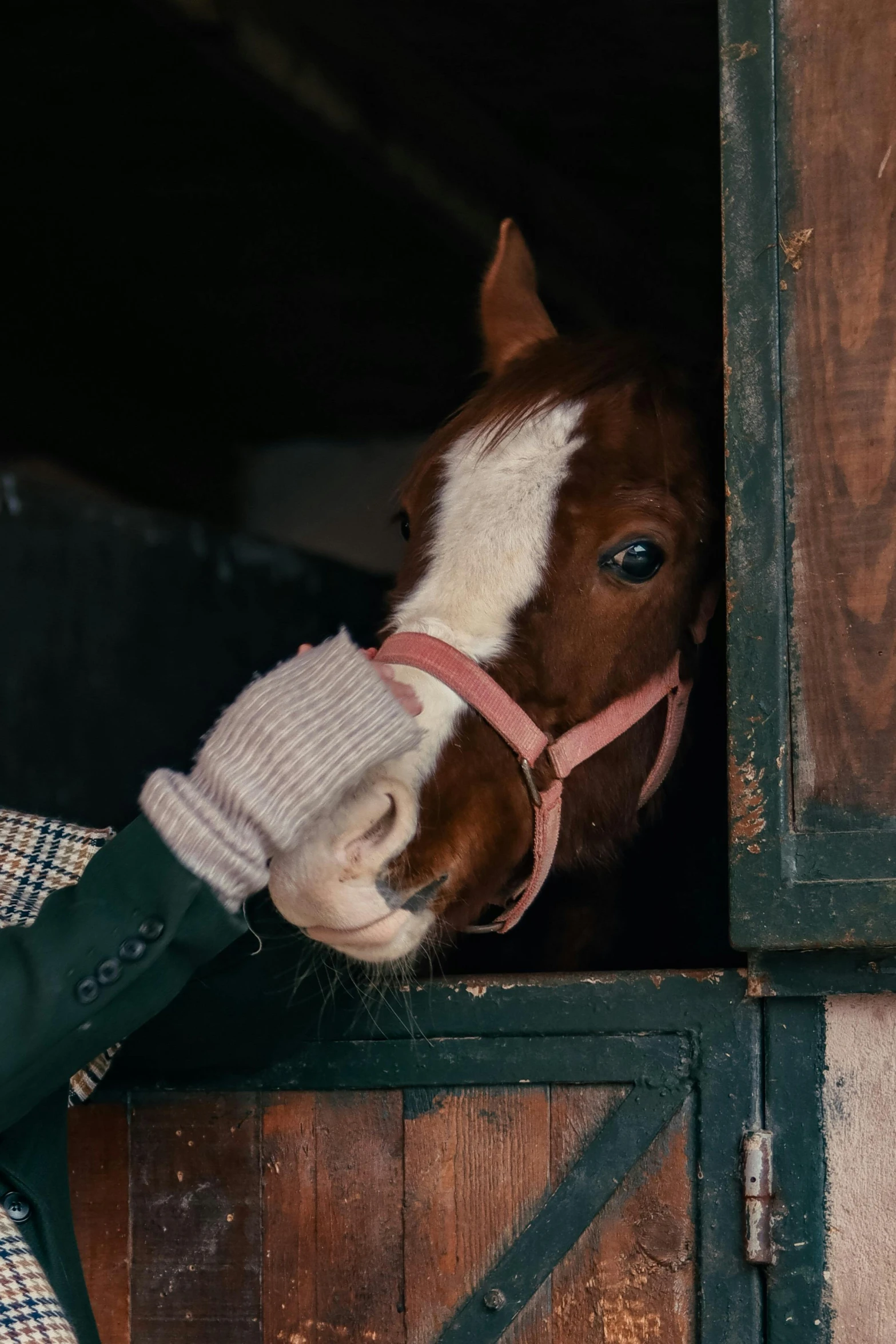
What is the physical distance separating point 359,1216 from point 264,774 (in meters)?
0.65

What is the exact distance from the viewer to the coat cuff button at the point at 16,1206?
102cm

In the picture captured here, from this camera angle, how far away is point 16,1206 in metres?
1.03

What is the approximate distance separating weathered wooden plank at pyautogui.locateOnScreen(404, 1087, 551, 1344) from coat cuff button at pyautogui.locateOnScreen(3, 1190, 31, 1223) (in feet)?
1.30

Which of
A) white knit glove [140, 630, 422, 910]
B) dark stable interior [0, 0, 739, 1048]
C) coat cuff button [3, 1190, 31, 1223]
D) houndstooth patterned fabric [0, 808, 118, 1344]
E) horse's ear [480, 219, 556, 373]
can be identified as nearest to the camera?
white knit glove [140, 630, 422, 910]

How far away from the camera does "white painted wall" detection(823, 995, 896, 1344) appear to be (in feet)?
3.62

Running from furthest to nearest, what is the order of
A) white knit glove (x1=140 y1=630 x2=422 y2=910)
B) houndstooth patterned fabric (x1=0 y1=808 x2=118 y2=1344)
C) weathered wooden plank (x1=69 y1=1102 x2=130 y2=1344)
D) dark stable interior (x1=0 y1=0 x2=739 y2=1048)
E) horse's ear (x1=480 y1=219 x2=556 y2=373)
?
dark stable interior (x1=0 y1=0 x2=739 y2=1048) < horse's ear (x1=480 y1=219 x2=556 y2=373) < weathered wooden plank (x1=69 y1=1102 x2=130 y2=1344) < houndstooth patterned fabric (x1=0 y1=808 x2=118 y2=1344) < white knit glove (x1=140 y1=630 x2=422 y2=910)

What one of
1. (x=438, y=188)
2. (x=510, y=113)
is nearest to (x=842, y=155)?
(x=510, y=113)

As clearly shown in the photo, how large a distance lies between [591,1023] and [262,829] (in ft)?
1.71

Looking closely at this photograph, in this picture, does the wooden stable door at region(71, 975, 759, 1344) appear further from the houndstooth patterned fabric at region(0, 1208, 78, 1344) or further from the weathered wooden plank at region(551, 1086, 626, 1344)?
the houndstooth patterned fabric at region(0, 1208, 78, 1344)

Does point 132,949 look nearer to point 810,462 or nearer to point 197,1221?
point 197,1221

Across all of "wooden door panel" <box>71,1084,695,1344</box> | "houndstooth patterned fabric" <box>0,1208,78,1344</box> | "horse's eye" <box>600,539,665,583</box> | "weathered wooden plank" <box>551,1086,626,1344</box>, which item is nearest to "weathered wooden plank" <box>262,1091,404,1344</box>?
"wooden door panel" <box>71,1084,695,1344</box>

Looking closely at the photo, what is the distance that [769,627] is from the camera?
1.20 m

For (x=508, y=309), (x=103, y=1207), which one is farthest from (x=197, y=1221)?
(x=508, y=309)

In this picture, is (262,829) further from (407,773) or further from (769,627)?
(769,627)
